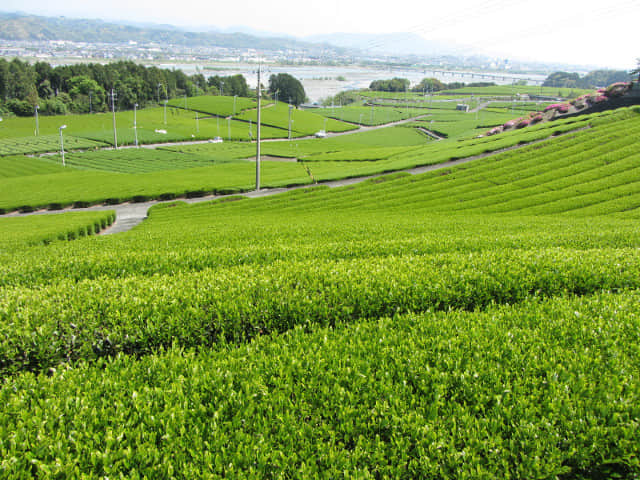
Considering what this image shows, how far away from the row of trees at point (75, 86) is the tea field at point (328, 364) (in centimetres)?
16934

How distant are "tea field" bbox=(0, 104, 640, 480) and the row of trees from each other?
169 metres

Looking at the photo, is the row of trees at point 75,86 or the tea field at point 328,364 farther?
the row of trees at point 75,86

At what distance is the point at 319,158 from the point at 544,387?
274 feet

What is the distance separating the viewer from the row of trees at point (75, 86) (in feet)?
479

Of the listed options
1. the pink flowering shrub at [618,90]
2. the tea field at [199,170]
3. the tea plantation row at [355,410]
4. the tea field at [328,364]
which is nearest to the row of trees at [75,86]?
the tea field at [199,170]

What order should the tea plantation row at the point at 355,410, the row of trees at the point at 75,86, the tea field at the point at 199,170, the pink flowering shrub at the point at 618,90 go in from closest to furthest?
the tea plantation row at the point at 355,410 < the tea field at the point at 199,170 < the pink flowering shrub at the point at 618,90 < the row of trees at the point at 75,86

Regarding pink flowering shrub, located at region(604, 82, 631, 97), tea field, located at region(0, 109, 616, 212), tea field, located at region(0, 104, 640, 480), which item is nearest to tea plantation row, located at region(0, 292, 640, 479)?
tea field, located at region(0, 104, 640, 480)

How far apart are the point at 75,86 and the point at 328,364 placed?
194511 millimetres

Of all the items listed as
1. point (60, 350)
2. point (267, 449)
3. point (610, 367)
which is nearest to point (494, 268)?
point (610, 367)

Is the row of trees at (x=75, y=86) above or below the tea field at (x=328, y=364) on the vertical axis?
above

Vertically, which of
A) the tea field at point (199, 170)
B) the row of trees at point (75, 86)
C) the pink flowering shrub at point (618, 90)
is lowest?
the tea field at point (199, 170)

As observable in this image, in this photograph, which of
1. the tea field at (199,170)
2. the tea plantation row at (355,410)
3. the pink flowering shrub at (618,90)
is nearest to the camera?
the tea plantation row at (355,410)

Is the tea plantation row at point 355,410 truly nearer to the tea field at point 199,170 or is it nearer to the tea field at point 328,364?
the tea field at point 328,364

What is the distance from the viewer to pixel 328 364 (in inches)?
274
